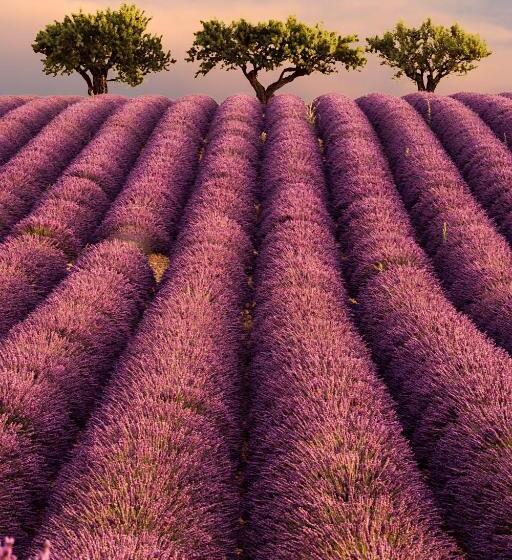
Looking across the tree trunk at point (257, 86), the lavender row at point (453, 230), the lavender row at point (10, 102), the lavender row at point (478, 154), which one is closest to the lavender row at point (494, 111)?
the lavender row at point (478, 154)

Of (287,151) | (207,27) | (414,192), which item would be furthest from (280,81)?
(414,192)

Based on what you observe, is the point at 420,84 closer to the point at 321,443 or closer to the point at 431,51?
the point at 431,51

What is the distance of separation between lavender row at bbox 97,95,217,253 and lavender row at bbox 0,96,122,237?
1888mm

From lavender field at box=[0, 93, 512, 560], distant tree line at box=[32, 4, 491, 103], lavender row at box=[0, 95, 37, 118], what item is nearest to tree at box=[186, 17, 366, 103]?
distant tree line at box=[32, 4, 491, 103]

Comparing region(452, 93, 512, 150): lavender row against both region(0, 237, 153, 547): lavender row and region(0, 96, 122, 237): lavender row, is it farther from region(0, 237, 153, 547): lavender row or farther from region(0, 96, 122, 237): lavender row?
region(0, 96, 122, 237): lavender row

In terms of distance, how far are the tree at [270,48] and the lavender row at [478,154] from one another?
58.6 feet

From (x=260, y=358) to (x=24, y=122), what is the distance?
1380 cm

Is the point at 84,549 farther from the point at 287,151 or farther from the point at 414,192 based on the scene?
the point at 287,151

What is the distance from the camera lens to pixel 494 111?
1570 cm

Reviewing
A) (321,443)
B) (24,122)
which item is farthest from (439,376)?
(24,122)

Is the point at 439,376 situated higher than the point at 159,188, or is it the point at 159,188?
the point at 439,376

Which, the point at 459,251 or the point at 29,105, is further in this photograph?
the point at 29,105

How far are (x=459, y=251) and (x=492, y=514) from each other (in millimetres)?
4923

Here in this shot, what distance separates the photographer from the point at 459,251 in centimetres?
794
